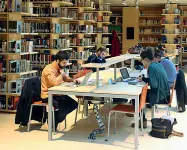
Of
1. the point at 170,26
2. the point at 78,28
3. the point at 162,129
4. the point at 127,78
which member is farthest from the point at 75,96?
the point at 170,26

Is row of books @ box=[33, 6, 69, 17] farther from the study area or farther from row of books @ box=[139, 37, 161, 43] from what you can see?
row of books @ box=[139, 37, 161, 43]

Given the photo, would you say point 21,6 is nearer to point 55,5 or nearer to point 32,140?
point 55,5

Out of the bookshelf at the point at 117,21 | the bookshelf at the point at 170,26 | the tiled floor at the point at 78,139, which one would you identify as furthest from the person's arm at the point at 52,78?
the bookshelf at the point at 117,21

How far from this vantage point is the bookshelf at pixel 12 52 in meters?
6.65

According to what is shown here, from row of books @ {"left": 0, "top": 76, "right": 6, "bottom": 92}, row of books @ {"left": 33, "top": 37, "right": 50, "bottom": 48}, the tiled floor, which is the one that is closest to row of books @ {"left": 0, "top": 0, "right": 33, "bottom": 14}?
row of books @ {"left": 0, "top": 76, "right": 6, "bottom": 92}

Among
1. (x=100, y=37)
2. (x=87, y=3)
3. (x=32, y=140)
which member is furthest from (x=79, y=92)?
(x=100, y=37)

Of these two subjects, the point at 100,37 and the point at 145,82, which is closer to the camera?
Answer: the point at 145,82

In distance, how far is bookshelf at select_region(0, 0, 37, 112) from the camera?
6648 mm

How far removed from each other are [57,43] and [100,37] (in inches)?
190

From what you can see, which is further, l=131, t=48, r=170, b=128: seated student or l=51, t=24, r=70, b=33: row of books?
l=51, t=24, r=70, b=33: row of books

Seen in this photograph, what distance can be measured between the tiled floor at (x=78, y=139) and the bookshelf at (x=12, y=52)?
78cm

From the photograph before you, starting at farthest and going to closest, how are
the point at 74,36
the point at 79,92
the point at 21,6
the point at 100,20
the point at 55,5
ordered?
the point at 100,20, the point at 74,36, the point at 55,5, the point at 21,6, the point at 79,92

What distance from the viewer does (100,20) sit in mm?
13070

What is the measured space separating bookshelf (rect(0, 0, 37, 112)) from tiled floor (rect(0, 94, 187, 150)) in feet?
2.57
